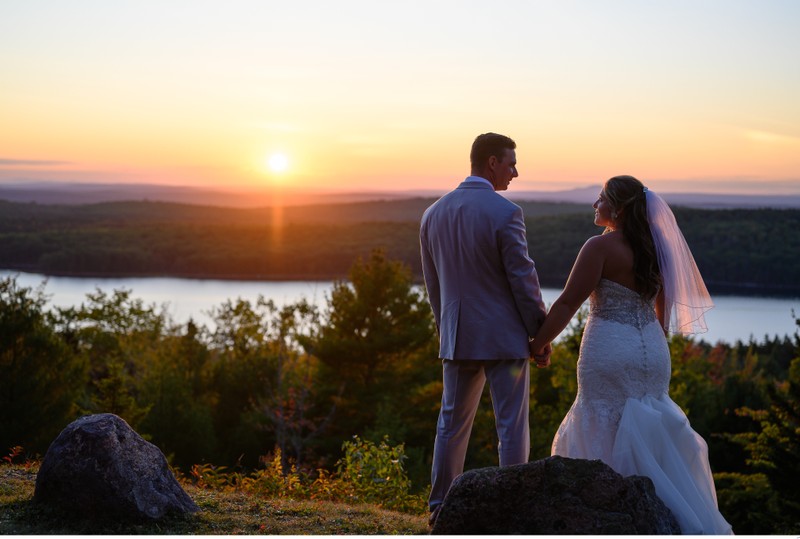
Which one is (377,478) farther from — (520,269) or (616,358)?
(520,269)

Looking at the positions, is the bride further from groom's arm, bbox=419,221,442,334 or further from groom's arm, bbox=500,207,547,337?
groom's arm, bbox=419,221,442,334

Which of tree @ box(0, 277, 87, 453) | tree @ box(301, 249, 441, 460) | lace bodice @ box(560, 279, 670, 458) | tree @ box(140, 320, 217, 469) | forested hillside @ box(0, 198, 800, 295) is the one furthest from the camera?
forested hillside @ box(0, 198, 800, 295)

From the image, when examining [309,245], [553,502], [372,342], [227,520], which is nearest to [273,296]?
[309,245]

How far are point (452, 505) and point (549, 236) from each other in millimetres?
77392

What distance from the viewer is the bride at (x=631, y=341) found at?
5719 millimetres

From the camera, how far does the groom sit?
5656mm

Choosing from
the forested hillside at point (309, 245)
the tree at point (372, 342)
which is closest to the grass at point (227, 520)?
the tree at point (372, 342)

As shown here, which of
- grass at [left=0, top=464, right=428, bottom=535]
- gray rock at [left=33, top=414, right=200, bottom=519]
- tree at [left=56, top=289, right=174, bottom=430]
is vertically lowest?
tree at [left=56, top=289, right=174, bottom=430]

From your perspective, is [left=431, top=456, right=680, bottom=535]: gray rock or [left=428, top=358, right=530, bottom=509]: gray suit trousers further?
[left=428, top=358, right=530, bottom=509]: gray suit trousers

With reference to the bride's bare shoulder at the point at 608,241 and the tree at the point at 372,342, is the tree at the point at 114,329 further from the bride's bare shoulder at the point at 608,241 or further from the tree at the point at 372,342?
the bride's bare shoulder at the point at 608,241

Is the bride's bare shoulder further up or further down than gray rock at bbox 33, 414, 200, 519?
further up

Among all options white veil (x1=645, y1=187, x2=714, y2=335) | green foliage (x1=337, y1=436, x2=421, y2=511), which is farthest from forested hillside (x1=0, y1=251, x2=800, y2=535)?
white veil (x1=645, y1=187, x2=714, y2=335)

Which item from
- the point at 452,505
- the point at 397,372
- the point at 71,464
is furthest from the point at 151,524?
the point at 397,372

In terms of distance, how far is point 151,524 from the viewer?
5969 millimetres
